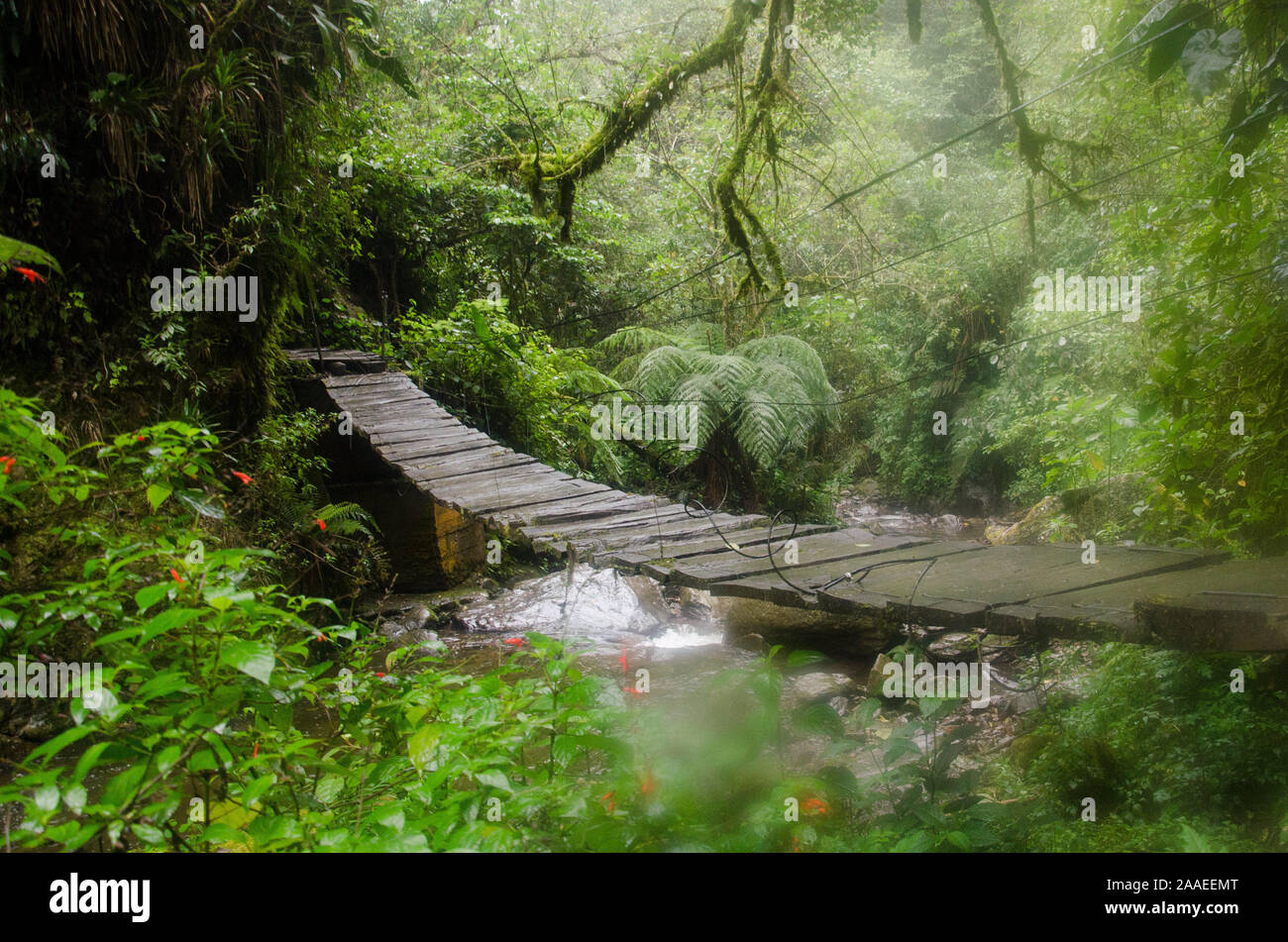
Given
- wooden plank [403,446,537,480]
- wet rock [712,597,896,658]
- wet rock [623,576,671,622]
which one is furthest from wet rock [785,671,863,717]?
wooden plank [403,446,537,480]

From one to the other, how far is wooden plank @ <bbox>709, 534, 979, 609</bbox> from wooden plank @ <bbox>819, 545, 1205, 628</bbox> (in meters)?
0.06

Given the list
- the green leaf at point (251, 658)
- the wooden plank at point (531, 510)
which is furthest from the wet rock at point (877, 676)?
the green leaf at point (251, 658)

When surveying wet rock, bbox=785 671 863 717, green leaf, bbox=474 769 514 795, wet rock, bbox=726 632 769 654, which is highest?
green leaf, bbox=474 769 514 795

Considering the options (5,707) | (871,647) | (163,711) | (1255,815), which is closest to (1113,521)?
(871,647)

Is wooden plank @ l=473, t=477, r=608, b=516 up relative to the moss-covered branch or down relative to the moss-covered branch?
down

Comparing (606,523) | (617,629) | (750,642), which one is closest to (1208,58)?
(606,523)

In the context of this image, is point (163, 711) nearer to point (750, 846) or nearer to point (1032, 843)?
point (750, 846)

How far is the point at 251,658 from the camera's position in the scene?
109cm

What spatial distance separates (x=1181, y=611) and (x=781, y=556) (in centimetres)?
134

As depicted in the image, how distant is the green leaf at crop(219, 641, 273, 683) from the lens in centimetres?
105

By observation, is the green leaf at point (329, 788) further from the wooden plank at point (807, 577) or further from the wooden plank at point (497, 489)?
the wooden plank at point (497, 489)

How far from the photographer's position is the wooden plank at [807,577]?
2.27m

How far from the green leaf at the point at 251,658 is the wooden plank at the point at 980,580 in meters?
1.53

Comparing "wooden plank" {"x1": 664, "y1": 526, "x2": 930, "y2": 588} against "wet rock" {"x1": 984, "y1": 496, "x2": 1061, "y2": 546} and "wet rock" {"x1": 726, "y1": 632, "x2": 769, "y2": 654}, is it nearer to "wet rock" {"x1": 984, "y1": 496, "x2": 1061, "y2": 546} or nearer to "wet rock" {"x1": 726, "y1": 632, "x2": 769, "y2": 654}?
"wet rock" {"x1": 726, "y1": 632, "x2": 769, "y2": 654}
